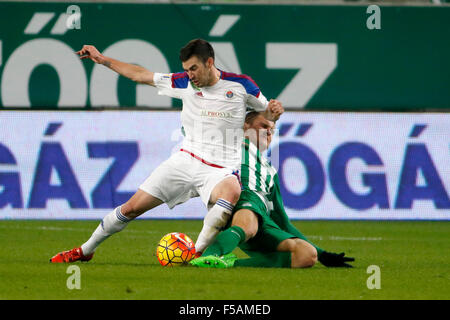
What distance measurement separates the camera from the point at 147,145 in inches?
529

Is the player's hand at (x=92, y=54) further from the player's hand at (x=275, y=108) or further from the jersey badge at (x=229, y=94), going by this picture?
the player's hand at (x=275, y=108)

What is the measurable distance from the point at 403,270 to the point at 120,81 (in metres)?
7.42

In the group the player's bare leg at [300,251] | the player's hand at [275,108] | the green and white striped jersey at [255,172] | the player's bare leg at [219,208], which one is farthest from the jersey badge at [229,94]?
the player's bare leg at [300,251]

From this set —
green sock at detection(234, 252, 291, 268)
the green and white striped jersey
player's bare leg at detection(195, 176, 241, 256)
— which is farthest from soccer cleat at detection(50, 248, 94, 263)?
the green and white striped jersey

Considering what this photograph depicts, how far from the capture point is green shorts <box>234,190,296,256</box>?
7.44 m

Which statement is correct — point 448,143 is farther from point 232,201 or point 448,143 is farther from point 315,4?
point 232,201

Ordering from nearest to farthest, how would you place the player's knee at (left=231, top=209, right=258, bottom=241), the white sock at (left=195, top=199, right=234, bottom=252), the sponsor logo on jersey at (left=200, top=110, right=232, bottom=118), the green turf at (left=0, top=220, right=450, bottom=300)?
the green turf at (left=0, top=220, right=450, bottom=300) → the player's knee at (left=231, top=209, right=258, bottom=241) → the white sock at (left=195, top=199, right=234, bottom=252) → the sponsor logo on jersey at (left=200, top=110, right=232, bottom=118)

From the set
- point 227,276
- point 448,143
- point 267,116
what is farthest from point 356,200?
point 227,276

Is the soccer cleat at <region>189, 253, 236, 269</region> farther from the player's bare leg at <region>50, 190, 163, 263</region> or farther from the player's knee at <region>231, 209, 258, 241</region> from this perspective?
the player's bare leg at <region>50, 190, 163, 263</region>

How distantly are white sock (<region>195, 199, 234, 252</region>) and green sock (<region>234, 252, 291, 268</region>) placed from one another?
0.96 ft

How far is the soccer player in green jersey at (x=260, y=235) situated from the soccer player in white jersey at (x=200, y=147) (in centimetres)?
15

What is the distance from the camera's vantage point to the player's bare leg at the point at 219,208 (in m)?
7.35
